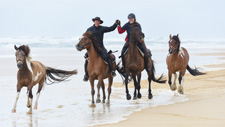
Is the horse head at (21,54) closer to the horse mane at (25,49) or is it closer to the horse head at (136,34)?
the horse mane at (25,49)

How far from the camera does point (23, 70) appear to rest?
8.62 m

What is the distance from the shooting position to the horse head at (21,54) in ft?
27.5

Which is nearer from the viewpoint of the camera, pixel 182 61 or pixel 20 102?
pixel 20 102

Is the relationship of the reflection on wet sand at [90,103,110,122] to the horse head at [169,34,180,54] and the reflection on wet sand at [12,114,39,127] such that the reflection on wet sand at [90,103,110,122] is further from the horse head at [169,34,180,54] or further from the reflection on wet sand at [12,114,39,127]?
the horse head at [169,34,180,54]

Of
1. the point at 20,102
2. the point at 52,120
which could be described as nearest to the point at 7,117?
the point at 52,120

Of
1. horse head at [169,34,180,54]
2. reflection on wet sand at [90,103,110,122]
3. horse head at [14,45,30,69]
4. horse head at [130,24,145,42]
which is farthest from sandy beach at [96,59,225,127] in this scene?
horse head at [14,45,30,69]

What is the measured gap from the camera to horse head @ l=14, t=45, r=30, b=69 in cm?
838

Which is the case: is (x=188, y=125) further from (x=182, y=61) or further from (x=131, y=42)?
(x=182, y=61)

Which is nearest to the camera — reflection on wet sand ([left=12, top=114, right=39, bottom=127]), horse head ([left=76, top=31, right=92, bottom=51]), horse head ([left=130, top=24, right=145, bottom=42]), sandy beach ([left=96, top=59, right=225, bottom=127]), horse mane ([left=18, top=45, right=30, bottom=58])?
sandy beach ([left=96, top=59, right=225, bottom=127])

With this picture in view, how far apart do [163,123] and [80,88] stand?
6.41 m

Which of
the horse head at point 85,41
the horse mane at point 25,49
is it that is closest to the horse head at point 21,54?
the horse mane at point 25,49

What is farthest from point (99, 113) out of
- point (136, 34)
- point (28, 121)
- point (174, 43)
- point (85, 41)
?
point (174, 43)

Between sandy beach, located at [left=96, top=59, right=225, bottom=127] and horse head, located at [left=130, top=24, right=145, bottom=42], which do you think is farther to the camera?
horse head, located at [left=130, top=24, right=145, bottom=42]

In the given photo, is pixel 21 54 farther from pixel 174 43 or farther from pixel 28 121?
pixel 174 43
